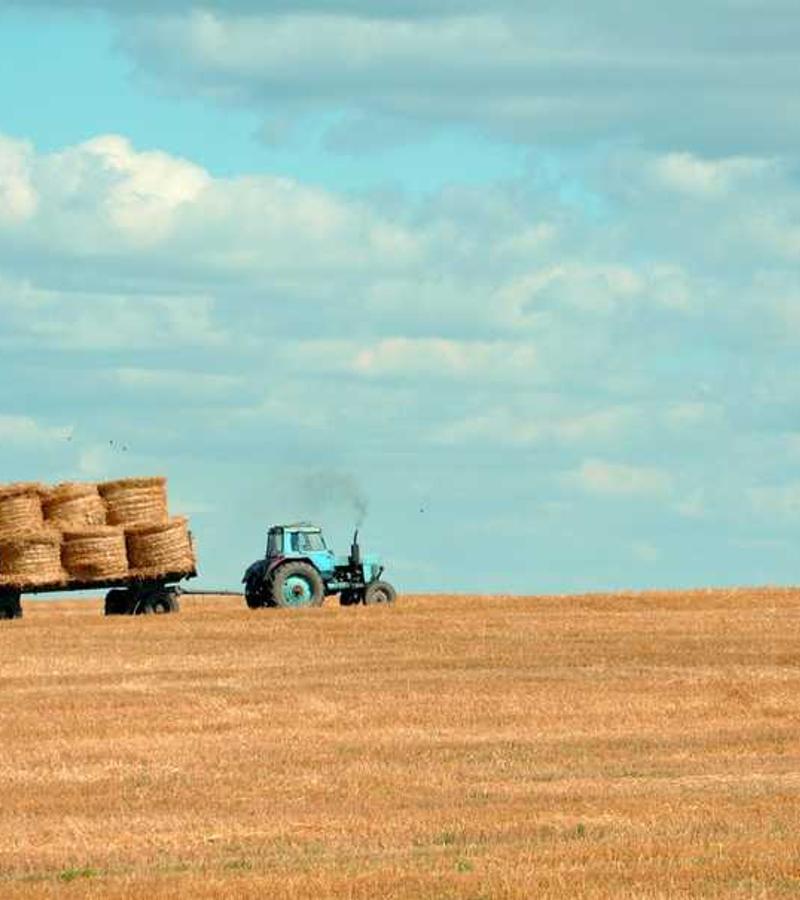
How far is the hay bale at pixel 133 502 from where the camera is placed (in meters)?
45.4

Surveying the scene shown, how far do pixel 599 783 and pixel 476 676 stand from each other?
11.1 m

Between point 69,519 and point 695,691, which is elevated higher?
point 69,519

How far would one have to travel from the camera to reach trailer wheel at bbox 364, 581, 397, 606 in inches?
1927

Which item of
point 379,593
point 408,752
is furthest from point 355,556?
point 408,752

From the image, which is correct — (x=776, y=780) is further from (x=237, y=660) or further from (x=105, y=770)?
(x=237, y=660)

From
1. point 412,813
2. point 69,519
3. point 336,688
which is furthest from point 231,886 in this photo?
point 69,519

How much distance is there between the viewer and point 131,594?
1839 inches

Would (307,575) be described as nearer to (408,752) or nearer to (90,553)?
(90,553)

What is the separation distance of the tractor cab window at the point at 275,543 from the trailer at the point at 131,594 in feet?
7.15

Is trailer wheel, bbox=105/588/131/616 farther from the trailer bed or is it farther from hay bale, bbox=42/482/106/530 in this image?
hay bale, bbox=42/482/106/530

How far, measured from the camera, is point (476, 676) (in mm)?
34312

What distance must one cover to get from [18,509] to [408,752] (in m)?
19.2

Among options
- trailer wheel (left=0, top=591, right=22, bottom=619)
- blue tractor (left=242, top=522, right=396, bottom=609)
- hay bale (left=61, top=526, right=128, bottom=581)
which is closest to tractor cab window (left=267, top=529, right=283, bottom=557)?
blue tractor (left=242, top=522, right=396, bottom=609)

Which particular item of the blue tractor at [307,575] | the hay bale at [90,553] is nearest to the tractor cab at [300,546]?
the blue tractor at [307,575]
